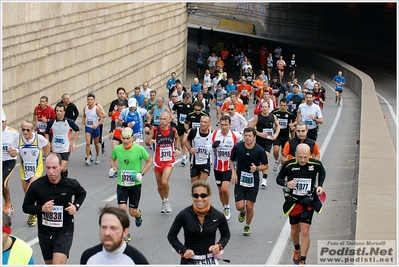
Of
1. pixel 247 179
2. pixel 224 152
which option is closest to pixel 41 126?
pixel 224 152

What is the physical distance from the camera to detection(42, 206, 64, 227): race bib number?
944 centimetres

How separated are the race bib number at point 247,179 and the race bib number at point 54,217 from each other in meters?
3.97

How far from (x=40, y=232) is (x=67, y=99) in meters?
9.73

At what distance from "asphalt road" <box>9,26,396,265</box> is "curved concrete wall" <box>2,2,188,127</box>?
426cm

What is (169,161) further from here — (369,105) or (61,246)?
(369,105)

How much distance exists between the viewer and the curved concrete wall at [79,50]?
24828 millimetres

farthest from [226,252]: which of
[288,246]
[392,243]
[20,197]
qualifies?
[20,197]

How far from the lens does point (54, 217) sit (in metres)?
9.46

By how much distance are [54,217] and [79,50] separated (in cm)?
2161

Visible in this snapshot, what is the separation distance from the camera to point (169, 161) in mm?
14336

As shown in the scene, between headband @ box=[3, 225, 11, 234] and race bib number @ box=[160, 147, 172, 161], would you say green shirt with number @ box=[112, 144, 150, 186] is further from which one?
headband @ box=[3, 225, 11, 234]

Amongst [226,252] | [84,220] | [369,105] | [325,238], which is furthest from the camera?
[369,105]

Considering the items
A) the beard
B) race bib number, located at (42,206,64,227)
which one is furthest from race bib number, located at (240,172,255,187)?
the beard

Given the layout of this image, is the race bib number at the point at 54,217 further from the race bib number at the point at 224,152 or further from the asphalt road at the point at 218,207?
the race bib number at the point at 224,152
